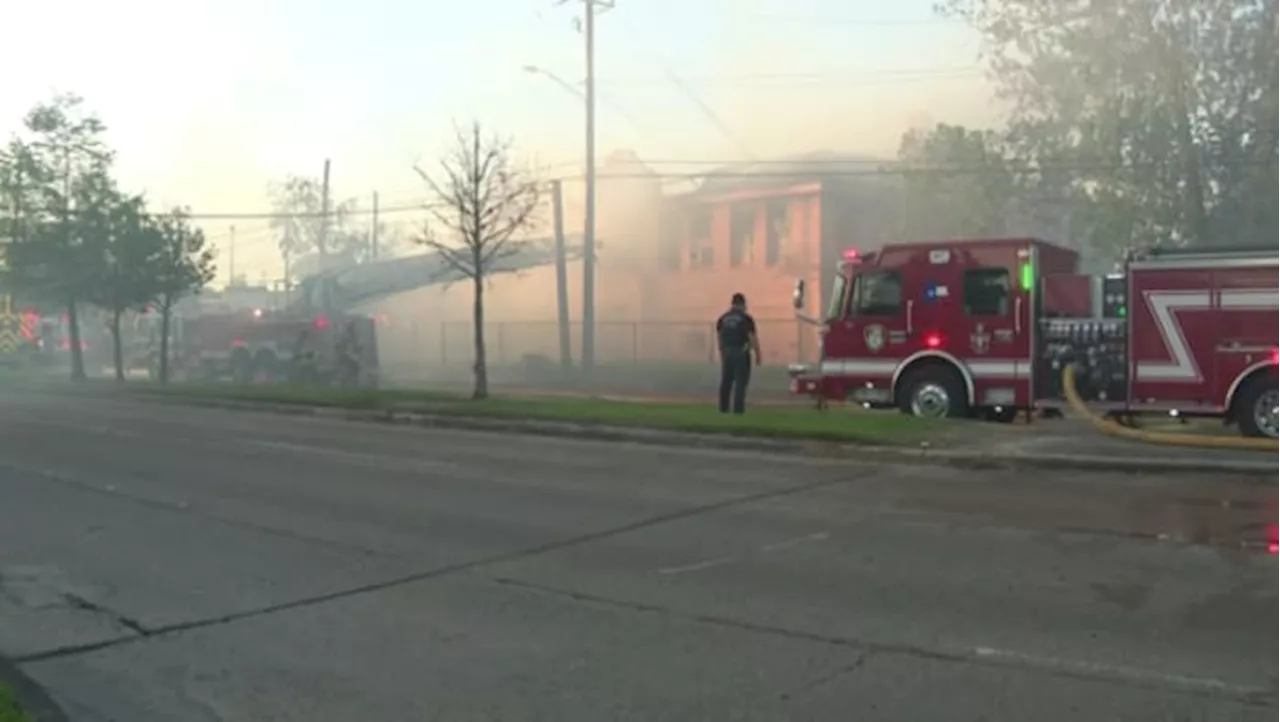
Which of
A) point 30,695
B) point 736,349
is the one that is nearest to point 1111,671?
point 30,695

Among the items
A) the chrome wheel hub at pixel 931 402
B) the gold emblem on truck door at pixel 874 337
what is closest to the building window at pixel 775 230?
the gold emblem on truck door at pixel 874 337

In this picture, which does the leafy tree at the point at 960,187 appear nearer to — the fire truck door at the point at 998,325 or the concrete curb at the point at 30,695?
the fire truck door at the point at 998,325

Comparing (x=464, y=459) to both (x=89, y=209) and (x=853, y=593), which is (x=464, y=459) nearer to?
(x=853, y=593)

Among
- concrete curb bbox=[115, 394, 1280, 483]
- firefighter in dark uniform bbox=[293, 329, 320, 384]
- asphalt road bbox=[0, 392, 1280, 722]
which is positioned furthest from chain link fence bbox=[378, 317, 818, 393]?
asphalt road bbox=[0, 392, 1280, 722]

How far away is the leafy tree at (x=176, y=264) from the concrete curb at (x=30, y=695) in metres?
27.4

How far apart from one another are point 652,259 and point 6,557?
4181cm

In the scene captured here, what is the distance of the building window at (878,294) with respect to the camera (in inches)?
648

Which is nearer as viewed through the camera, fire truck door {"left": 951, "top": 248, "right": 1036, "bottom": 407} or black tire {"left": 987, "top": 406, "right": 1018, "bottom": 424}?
fire truck door {"left": 951, "top": 248, "right": 1036, "bottom": 407}

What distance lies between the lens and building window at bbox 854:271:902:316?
16.5 m

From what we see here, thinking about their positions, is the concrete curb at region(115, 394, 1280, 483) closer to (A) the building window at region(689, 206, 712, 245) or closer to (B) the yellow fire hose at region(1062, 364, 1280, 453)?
(B) the yellow fire hose at region(1062, 364, 1280, 453)

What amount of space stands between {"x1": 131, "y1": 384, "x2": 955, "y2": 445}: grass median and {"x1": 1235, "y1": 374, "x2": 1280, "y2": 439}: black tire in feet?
10.5

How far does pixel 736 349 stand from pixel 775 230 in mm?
28544

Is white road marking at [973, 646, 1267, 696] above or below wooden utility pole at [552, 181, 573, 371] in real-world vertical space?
below

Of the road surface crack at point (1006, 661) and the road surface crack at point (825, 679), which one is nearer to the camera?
the road surface crack at point (1006, 661)
